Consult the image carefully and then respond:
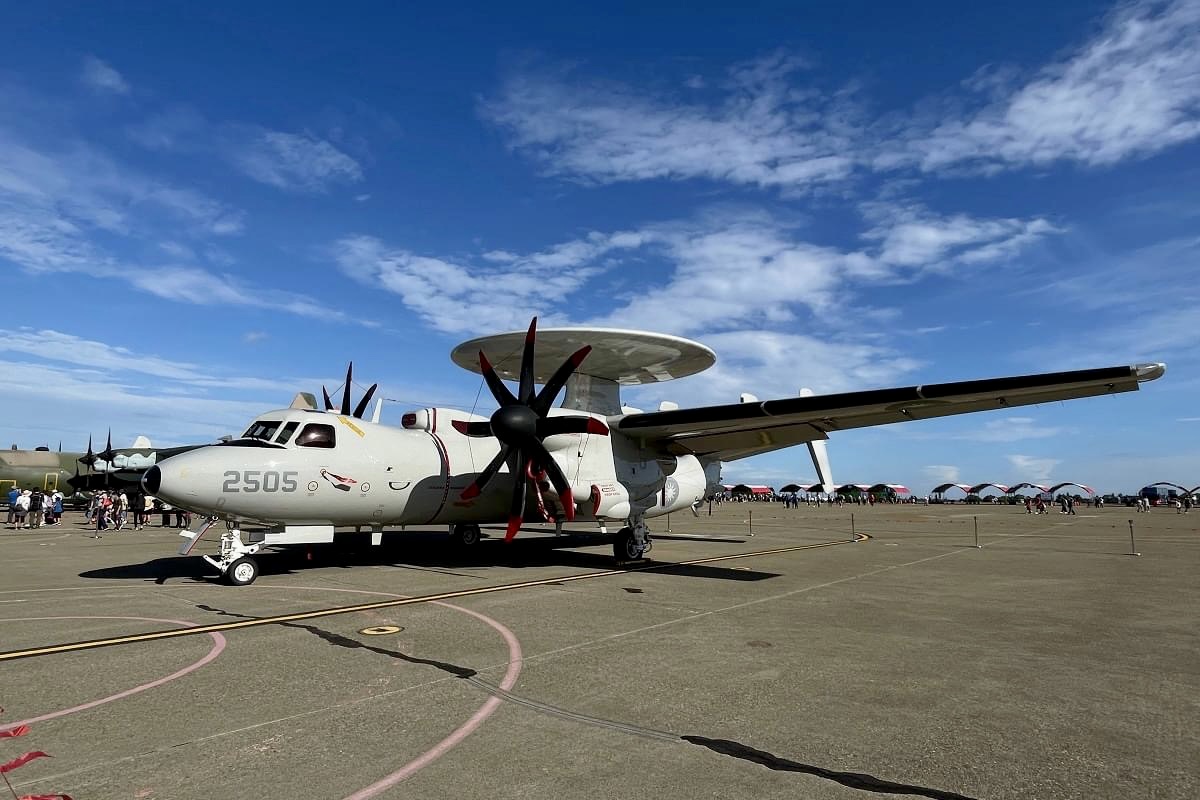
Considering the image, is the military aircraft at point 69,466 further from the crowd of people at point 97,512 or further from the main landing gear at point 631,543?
the main landing gear at point 631,543

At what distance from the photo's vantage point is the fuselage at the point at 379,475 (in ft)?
46.3

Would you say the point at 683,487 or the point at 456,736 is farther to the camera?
the point at 683,487

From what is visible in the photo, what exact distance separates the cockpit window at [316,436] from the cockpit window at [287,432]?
19 cm

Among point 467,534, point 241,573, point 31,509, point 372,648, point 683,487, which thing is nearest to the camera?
point 372,648

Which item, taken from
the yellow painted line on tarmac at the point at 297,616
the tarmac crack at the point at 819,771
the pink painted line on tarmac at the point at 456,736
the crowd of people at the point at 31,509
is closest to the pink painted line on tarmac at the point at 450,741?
the pink painted line on tarmac at the point at 456,736

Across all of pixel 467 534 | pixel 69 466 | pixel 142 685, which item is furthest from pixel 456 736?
pixel 69 466

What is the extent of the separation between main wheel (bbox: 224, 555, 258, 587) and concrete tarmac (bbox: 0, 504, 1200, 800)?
0.29 m

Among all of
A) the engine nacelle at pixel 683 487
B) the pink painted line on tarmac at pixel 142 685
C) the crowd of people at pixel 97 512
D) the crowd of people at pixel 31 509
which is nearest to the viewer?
the pink painted line on tarmac at pixel 142 685

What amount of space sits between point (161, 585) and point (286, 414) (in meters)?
4.30

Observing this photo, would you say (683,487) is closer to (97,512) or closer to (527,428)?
(527,428)

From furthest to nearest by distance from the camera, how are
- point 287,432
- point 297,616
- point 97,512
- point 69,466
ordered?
point 69,466, point 97,512, point 287,432, point 297,616

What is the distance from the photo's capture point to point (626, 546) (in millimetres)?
Answer: 19906

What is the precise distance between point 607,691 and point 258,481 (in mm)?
10665

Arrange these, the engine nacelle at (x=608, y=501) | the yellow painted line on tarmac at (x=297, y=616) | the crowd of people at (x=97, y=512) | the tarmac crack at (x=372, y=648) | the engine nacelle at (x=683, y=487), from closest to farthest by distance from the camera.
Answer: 1. the tarmac crack at (x=372, y=648)
2. the yellow painted line on tarmac at (x=297, y=616)
3. the engine nacelle at (x=608, y=501)
4. the engine nacelle at (x=683, y=487)
5. the crowd of people at (x=97, y=512)
